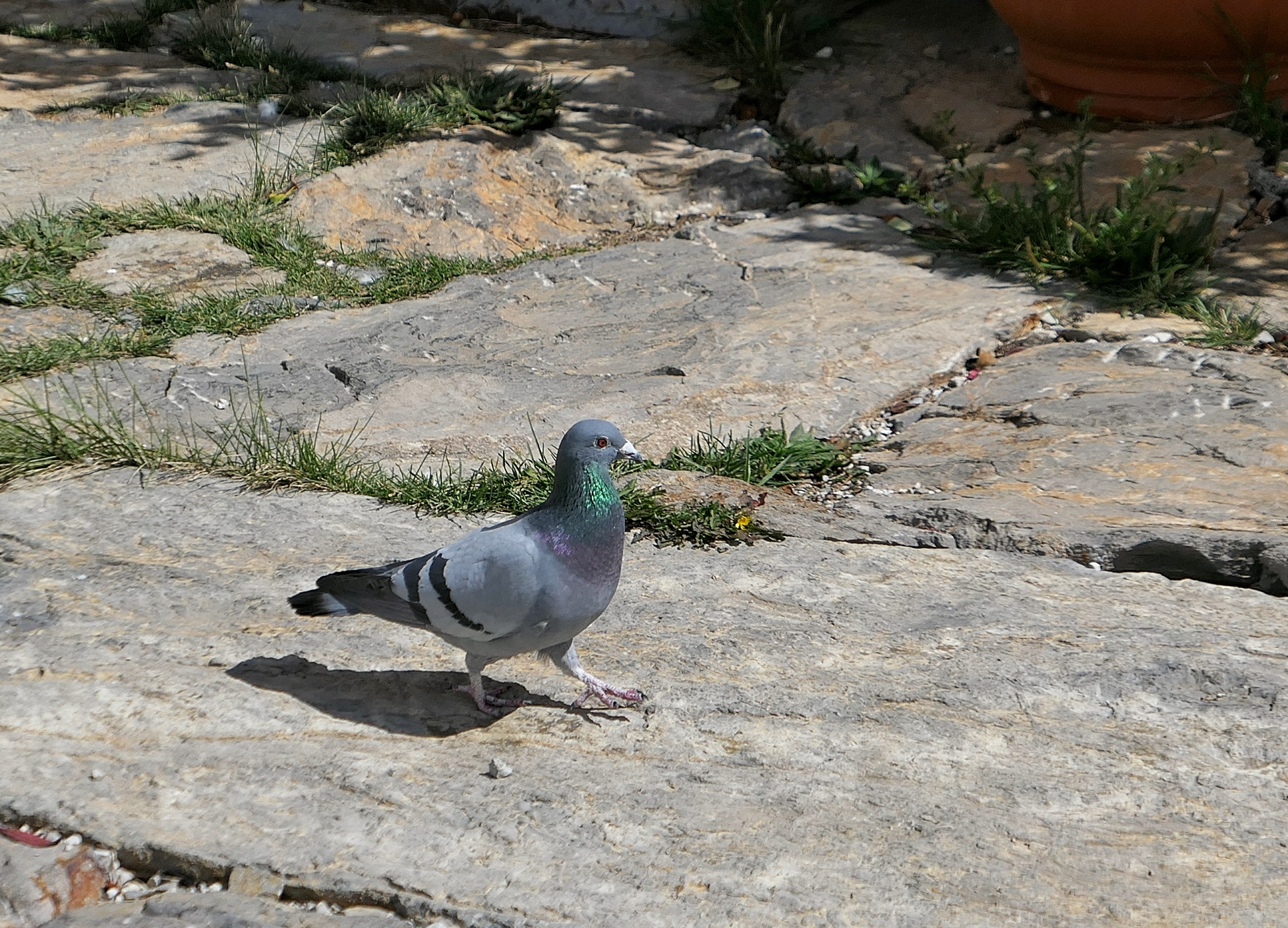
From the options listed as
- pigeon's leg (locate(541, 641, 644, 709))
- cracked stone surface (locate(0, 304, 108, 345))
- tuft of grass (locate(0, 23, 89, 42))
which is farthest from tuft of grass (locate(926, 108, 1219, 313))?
tuft of grass (locate(0, 23, 89, 42))

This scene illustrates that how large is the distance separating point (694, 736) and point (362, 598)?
75 centimetres

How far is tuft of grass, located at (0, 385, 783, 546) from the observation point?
342 centimetres

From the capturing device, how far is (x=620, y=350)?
14.7 ft

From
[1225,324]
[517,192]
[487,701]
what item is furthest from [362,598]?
[517,192]

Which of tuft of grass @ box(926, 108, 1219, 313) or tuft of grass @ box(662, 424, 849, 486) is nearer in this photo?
tuft of grass @ box(662, 424, 849, 486)

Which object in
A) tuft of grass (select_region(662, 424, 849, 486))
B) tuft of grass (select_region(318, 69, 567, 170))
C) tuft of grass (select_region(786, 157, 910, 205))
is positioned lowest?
tuft of grass (select_region(662, 424, 849, 486))

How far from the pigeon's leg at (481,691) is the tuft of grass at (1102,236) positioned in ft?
9.72

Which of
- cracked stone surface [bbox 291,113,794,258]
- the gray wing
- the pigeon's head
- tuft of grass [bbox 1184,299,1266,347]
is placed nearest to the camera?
the gray wing

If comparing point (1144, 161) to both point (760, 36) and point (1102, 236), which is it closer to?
point (1102, 236)

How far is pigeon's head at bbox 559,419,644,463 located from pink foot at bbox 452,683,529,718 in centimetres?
55

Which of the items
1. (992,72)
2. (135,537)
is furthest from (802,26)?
(135,537)

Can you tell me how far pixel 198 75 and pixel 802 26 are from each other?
339 centimetres

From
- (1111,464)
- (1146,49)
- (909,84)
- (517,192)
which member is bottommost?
(1111,464)

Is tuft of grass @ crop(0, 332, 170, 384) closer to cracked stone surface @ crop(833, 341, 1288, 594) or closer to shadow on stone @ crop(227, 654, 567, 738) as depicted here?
shadow on stone @ crop(227, 654, 567, 738)
